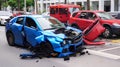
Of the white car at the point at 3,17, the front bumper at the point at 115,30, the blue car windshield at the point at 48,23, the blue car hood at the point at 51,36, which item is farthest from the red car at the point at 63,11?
the blue car hood at the point at 51,36

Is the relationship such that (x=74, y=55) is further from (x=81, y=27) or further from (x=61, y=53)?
(x=81, y=27)

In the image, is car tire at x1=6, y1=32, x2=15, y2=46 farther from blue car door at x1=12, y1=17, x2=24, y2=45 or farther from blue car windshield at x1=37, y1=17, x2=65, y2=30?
blue car windshield at x1=37, y1=17, x2=65, y2=30

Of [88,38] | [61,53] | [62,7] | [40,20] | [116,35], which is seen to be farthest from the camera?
[62,7]

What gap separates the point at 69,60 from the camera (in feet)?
32.3

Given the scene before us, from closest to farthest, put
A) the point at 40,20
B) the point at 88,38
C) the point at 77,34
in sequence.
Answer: the point at 77,34 < the point at 40,20 < the point at 88,38

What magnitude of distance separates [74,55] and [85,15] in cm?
740

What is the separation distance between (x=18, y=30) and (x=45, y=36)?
2330 mm

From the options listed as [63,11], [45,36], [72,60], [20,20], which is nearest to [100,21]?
[20,20]

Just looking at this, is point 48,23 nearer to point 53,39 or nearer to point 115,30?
point 53,39

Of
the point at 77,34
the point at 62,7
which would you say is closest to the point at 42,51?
the point at 77,34

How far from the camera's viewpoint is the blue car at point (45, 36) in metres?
10.1

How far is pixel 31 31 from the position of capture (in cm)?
1134

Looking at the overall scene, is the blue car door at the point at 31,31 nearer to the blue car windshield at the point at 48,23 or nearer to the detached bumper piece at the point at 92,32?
the blue car windshield at the point at 48,23

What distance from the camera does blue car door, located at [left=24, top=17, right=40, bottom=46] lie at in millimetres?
11084
